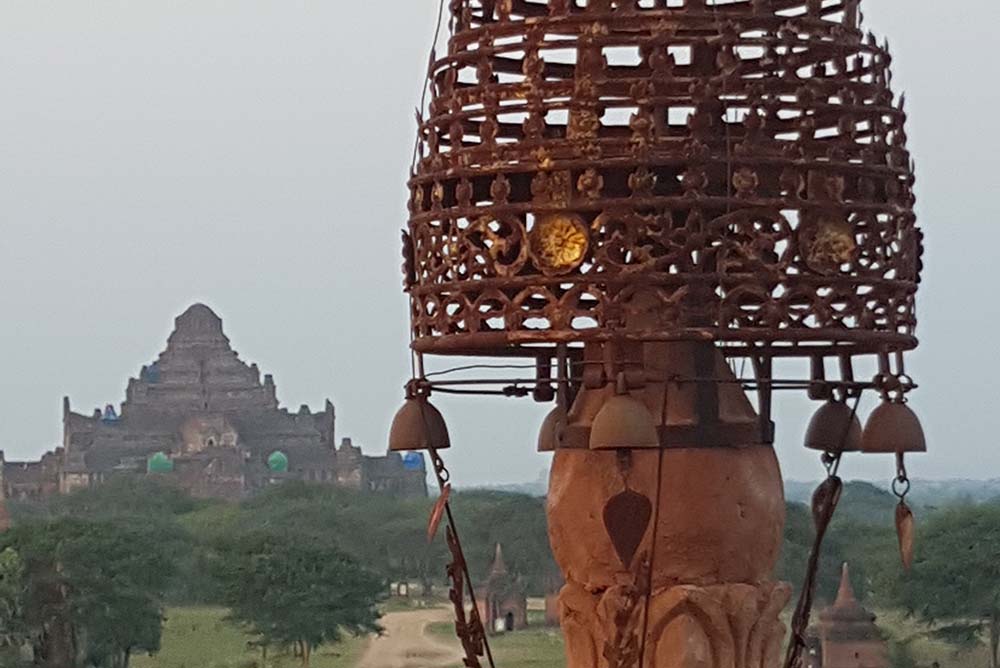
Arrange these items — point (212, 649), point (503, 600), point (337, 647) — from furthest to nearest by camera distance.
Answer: point (337, 647) → point (212, 649) → point (503, 600)

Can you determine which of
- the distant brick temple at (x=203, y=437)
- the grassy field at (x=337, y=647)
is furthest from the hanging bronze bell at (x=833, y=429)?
the distant brick temple at (x=203, y=437)

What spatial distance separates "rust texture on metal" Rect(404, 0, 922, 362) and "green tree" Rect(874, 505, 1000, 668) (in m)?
36.7

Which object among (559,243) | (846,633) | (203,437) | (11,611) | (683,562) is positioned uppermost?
(203,437)

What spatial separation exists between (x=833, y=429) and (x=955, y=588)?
37735mm

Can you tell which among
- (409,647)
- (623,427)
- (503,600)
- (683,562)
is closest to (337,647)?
(409,647)

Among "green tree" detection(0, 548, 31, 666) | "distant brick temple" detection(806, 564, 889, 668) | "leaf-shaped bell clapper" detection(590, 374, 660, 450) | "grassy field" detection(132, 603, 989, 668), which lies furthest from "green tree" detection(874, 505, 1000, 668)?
"leaf-shaped bell clapper" detection(590, 374, 660, 450)

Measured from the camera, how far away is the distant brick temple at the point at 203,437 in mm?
85750

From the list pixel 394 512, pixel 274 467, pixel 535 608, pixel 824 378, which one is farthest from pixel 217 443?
pixel 824 378

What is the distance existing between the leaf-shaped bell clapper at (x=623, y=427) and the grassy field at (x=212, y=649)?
38674mm

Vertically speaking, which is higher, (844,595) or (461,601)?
(461,601)

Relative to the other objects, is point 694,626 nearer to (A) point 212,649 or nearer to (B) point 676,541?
(B) point 676,541

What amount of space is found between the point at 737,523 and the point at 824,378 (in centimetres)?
42

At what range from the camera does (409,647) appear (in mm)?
44469

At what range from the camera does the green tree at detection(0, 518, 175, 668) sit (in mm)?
43344
